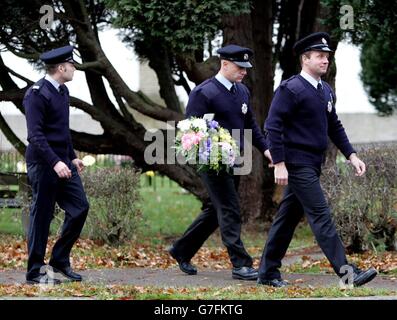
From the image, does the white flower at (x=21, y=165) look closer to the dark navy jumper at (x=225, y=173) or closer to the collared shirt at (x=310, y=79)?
the dark navy jumper at (x=225, y=173)

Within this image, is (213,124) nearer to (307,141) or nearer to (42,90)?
(307,141)

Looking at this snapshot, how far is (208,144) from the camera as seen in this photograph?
30.2ft

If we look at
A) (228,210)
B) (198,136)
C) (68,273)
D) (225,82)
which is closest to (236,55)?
(225,82)

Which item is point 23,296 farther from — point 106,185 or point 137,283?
point 106,185

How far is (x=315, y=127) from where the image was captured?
28.4ft

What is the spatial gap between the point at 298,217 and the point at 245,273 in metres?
0.88

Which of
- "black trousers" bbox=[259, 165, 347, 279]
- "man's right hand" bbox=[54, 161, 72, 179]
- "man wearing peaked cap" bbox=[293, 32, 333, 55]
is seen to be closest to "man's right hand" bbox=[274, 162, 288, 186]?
"black trousers" bbox=[259, 165, 347, 279]

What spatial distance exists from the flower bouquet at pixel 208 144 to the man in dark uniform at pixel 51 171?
1.08 metres

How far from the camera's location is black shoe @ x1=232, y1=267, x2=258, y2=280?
30.9 ft

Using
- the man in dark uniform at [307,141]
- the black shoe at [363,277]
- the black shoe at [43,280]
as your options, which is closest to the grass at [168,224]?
the black shoe at [43,280]

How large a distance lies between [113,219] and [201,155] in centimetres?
337

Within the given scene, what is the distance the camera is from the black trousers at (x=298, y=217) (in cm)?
845

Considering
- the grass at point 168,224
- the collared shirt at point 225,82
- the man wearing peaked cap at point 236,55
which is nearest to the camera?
the man wearing peaked cap at point 236,55
